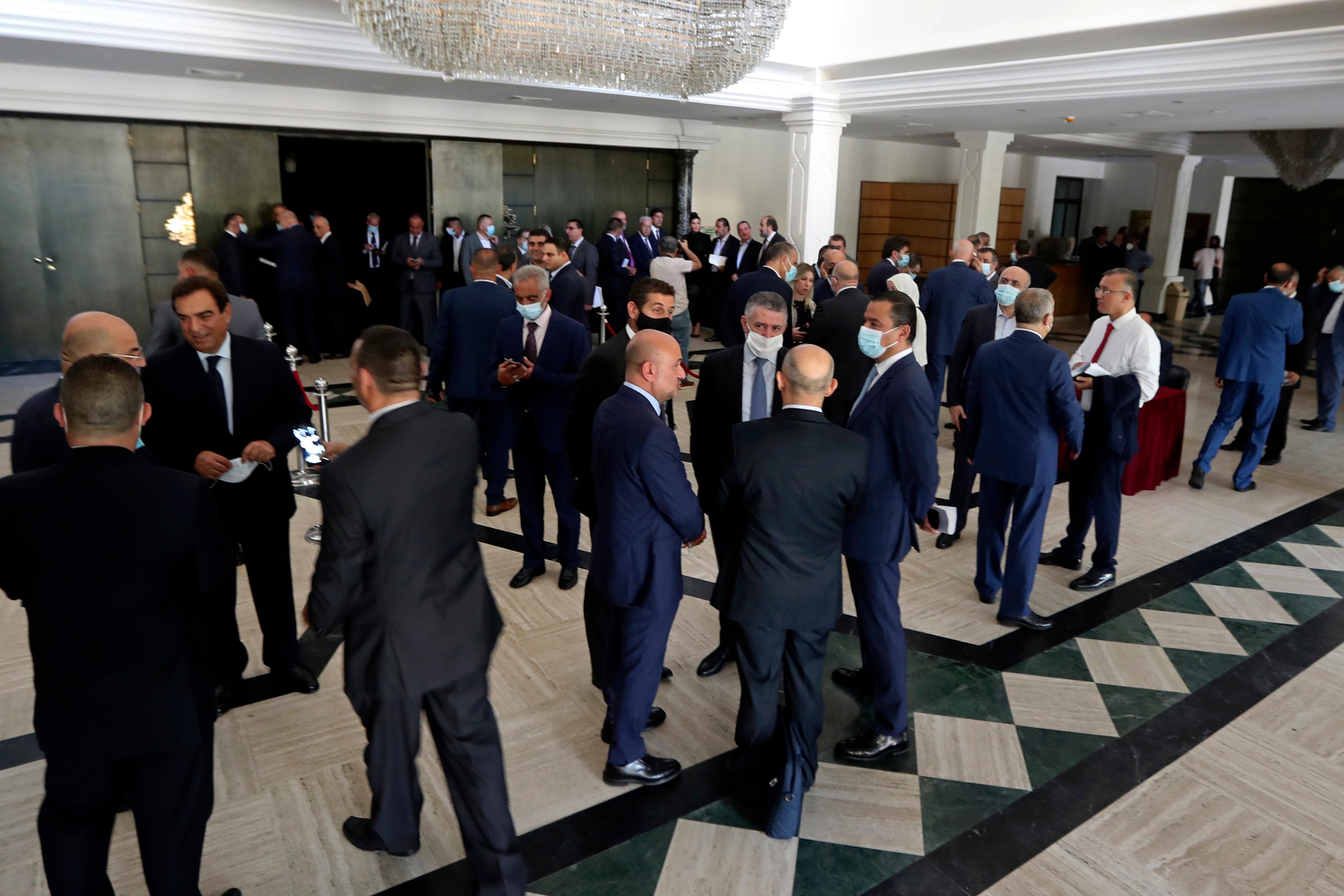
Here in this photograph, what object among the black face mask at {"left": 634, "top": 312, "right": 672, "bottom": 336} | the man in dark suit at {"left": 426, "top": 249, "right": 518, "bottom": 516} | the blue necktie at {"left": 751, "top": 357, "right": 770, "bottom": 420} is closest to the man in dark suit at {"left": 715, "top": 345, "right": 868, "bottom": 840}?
the blue necktie at {"left": 751, "top": 357, "right": 770, "bottom": 420}

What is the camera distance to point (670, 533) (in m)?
2.72

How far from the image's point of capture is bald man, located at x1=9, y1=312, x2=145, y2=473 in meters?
2.53

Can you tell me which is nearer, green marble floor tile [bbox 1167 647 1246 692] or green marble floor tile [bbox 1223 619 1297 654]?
green marble floor tile [bbox 1167 647 1246 692]

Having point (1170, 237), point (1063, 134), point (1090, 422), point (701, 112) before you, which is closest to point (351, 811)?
point (1090, 422)

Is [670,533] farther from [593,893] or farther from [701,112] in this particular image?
[701,112]

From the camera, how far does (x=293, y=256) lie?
969 cm

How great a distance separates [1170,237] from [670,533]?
1627 centimetres

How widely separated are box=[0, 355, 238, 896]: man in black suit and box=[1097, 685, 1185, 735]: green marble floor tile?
10.6 ft

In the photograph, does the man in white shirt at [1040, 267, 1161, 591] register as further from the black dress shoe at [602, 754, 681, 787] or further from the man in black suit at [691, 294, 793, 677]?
the black dress shoe at [602, 754, 681, 787]

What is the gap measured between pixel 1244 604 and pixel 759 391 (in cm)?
292

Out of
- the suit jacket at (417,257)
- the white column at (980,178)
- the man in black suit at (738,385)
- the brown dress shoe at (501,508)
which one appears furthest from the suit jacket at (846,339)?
the white column at (980,178)

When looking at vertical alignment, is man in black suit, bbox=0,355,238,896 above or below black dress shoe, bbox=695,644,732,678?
above

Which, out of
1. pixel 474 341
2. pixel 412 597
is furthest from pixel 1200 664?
pixel 474 341

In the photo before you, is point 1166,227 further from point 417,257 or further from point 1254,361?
point 417,257
